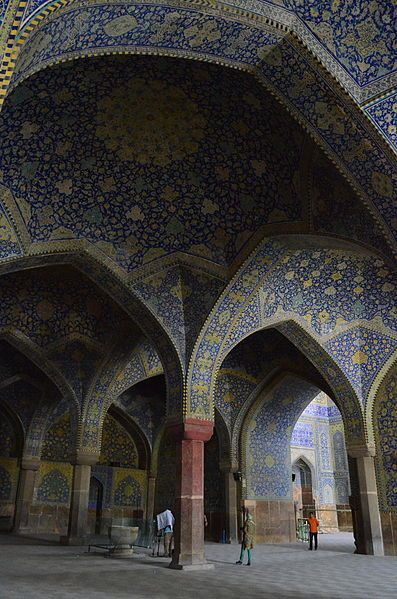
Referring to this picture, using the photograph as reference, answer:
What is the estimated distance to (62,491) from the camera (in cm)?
1526

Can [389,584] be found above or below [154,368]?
below

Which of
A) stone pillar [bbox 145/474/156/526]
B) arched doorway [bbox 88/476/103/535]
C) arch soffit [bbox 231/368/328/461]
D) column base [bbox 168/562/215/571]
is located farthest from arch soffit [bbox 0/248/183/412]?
arched doorway [bbox 88/476/103/535]

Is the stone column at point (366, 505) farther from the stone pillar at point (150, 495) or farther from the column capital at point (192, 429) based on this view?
the stone pillar at point (150, 495)

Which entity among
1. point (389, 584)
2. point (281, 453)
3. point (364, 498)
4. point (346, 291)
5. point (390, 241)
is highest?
point (346, 291)

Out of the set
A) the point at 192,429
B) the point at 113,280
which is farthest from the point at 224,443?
the point at 113,280

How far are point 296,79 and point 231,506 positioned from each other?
10.7m

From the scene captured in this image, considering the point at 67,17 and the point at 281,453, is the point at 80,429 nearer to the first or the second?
the point at 281,453

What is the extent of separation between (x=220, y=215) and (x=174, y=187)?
33.0 inches

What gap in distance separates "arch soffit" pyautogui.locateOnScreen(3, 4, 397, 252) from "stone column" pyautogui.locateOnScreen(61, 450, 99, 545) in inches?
326

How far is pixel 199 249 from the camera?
8.48 meters

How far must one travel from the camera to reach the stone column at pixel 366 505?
32.4 feet

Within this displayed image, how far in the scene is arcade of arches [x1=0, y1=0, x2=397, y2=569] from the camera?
16.9 ft

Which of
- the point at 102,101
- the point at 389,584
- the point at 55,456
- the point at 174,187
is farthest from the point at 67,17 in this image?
the point at 55,456

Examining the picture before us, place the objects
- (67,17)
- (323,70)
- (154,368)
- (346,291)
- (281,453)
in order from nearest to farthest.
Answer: (67,17) < (323,70) < (346,291) < (154,368) < (281,453)
